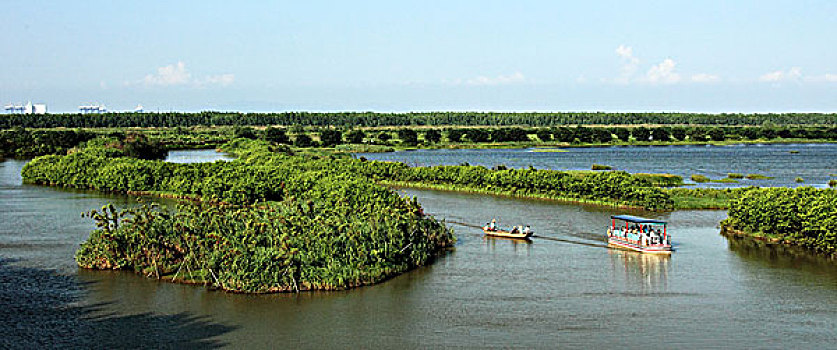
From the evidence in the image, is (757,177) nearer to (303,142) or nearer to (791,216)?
(791,216)

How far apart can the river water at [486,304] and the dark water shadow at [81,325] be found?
7 cm

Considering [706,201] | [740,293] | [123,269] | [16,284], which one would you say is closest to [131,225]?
[123,269]

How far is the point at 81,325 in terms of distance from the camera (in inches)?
1151

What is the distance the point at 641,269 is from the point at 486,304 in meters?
10.4

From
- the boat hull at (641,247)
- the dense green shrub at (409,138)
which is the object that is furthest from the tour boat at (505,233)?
the dense green shrub at (409,138)

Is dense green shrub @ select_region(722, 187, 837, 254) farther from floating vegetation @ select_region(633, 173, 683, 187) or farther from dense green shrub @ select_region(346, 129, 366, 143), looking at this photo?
dense green shrub @ select_region(346, 129, 366, 143)

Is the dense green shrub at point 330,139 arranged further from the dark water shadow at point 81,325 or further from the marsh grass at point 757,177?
the dark water shadow at point 81,325

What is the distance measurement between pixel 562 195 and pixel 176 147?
113m

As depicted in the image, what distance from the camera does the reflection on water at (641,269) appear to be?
3538cm

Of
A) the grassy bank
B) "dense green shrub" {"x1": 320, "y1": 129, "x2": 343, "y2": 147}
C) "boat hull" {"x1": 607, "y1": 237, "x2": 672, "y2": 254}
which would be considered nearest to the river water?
"boat hull" {"x1": 607, "y1": 237, "x2": 672, "y2": 254}

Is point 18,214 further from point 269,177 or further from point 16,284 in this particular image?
point 16,284

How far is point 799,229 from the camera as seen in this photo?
4409 centimetres

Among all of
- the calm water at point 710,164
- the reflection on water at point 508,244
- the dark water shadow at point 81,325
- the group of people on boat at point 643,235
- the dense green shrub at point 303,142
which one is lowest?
the dark water shadow at point 81,325

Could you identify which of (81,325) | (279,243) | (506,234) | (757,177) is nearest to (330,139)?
(757,177)
